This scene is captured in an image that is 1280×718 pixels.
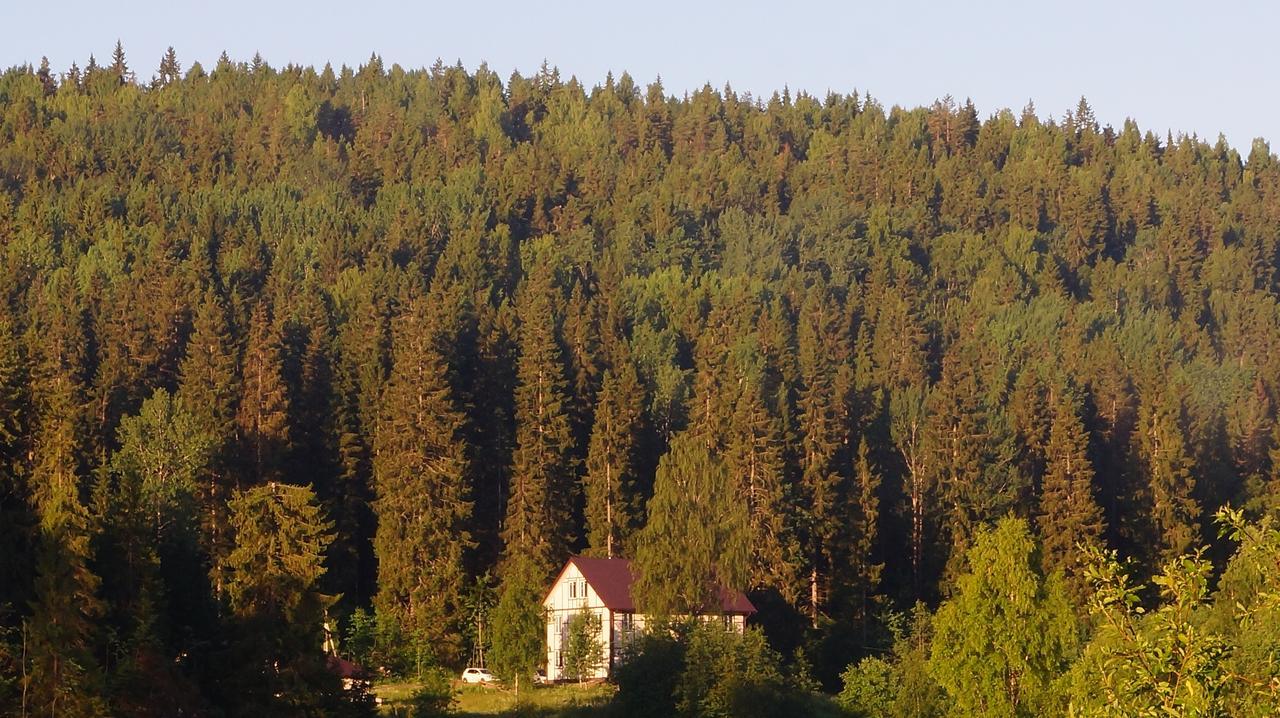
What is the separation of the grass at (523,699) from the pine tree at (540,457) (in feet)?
42.4

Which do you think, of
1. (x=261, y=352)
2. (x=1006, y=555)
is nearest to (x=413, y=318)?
(x=261, y=352)

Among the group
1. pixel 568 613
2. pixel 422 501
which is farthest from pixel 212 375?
pixel 568 613

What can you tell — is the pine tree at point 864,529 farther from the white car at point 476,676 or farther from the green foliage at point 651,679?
the green foliage at point 651,679

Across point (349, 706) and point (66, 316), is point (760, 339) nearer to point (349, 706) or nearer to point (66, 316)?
point (66, 316)

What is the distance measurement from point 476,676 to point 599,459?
776 inches

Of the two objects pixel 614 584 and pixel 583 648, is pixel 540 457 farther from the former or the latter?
pixel 583 648

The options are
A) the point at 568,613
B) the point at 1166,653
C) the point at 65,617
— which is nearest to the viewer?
the point at 1166,653

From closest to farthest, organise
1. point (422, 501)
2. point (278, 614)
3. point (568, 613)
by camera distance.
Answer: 1. point (278, 614)
2. point (568, 613)
3. point (422, 501)

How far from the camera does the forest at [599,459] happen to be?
52281 millimetres

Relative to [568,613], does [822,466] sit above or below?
above

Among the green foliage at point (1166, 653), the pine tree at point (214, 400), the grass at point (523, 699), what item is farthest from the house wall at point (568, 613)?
the green foliage at point (1166, 653)

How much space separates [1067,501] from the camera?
10088 centimetres

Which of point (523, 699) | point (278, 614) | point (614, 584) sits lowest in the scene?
point (523, 699)

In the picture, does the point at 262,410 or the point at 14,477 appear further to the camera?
the point at 262,410
